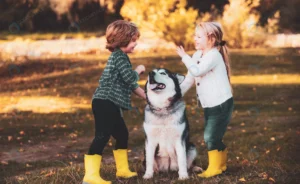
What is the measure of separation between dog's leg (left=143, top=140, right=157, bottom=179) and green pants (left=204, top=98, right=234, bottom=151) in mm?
505

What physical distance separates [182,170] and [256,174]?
73cm

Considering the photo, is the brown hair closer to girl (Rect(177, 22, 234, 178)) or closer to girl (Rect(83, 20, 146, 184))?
girl (Rect(83, 20, 146, 184))

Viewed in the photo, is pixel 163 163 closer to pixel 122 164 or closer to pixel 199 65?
pixel 122 164

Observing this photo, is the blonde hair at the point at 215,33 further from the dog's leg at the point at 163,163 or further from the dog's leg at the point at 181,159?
the dog's leg at the point at 163,163

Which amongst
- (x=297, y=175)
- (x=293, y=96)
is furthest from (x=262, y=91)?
(x=297, y=175)

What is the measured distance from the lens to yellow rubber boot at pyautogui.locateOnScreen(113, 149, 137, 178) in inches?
202

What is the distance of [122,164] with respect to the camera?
17.0 feet

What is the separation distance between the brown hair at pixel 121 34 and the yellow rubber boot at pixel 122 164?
99 cm

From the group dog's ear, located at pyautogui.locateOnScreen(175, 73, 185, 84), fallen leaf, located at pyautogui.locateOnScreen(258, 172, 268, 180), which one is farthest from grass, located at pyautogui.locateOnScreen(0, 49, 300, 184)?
dog's ear, located at pyautogui.locateOnScreen(175, 73, 185, 84)

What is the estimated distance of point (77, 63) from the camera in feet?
55.8

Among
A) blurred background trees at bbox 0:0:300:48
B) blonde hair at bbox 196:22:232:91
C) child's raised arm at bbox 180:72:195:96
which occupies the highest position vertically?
blonde hair at bbox 196:22:232:91

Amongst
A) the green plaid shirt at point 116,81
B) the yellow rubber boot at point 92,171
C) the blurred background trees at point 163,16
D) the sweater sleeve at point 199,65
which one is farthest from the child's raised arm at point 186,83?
the blurred background trees at point 163,16

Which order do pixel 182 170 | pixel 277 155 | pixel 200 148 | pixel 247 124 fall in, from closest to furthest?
1. pixel 182 170
2. pixel 277 155
3. pixel 200 148
4. pixel 247 124

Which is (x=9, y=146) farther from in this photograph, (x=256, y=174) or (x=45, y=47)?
(x=45, y=47)
